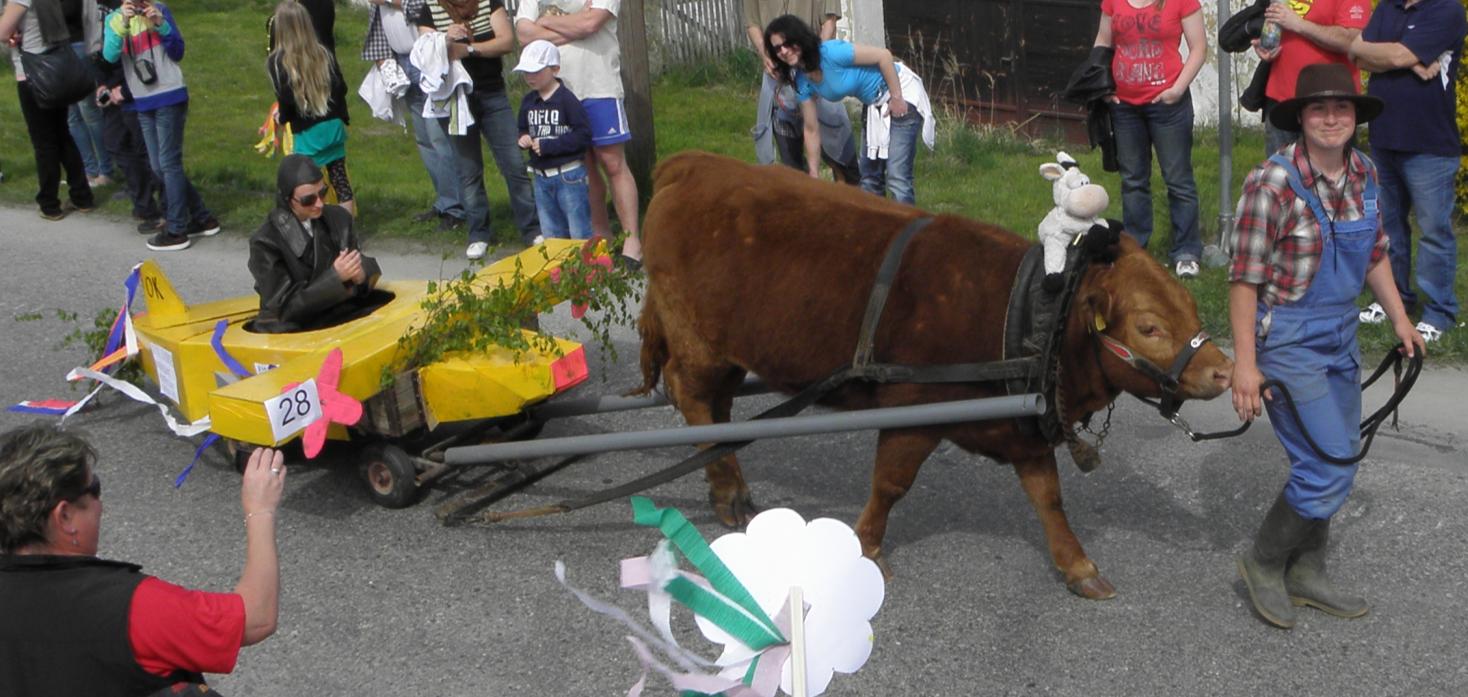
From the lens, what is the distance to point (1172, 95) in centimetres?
784

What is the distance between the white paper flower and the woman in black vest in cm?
110

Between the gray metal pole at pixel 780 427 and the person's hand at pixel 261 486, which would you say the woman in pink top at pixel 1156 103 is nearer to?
the gray metal pole at pixel 780 427

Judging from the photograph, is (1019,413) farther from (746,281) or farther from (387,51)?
(387,51)

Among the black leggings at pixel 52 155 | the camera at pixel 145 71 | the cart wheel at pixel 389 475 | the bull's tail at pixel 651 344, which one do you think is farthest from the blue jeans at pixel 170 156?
the bull's tail at pixel 651 344

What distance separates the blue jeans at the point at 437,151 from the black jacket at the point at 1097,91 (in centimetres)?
397

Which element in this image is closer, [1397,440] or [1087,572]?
[1087,572]

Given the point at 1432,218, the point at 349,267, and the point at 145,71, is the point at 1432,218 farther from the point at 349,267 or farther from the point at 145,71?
the point at 145,71

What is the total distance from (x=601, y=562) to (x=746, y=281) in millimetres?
1167

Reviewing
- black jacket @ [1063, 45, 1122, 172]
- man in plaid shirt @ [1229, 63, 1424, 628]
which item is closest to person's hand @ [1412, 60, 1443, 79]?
black jacket @ [1063, 45, 1122, 172]

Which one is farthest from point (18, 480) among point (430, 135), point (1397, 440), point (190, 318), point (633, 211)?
point (430, 135)

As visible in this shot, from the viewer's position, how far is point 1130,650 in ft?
15.2

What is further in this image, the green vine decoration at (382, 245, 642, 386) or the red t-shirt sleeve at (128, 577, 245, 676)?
the green vine decoration at (382, 245, 642, 386)

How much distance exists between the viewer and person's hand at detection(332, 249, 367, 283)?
19.7 ft

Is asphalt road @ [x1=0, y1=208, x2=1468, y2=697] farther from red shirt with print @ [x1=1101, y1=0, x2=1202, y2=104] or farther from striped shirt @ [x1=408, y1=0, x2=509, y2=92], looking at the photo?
striped shirt @ [x1=408, y1=0, x2=509, y2=92]
